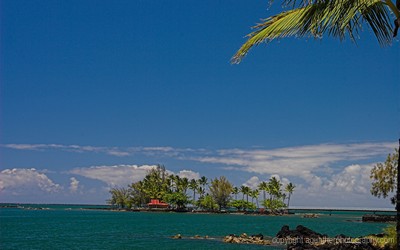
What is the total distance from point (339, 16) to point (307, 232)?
111 feet

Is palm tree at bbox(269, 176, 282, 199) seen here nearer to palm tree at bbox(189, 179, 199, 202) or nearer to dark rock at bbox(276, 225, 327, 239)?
palm tree at bbox(189, 179, 199, 202)

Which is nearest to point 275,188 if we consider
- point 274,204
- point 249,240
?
point 274,204

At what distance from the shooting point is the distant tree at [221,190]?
133125 millimetres

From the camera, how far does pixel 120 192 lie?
165 m

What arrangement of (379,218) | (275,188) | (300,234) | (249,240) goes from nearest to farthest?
1. (300,234)
2. (249,240)
3. (379,218)
4. (275,188)

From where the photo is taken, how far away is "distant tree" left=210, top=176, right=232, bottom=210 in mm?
133125

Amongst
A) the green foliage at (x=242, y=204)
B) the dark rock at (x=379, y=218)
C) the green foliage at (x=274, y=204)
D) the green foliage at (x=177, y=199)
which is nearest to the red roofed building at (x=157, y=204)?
the green foliage at (x=177, y=199)

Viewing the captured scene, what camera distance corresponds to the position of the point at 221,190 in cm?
13325

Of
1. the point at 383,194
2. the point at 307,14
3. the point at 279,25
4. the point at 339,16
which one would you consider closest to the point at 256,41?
the point at 279,25

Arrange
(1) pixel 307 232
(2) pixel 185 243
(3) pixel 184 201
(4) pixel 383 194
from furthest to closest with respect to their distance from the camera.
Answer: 1. (3) pixel 184 201
2. (4) pixel 383 194
3. (2) pixel 185 243
4. (1) pixel 307 232

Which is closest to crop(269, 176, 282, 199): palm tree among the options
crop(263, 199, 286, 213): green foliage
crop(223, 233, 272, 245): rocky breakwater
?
crop(263, 199, 286, 213): green foliage

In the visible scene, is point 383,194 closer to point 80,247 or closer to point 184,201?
point 80,247

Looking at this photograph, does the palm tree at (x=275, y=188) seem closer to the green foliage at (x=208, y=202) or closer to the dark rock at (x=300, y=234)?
the green foliage at (x=208, y=202)

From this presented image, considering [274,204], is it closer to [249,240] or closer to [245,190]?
[245,190]
